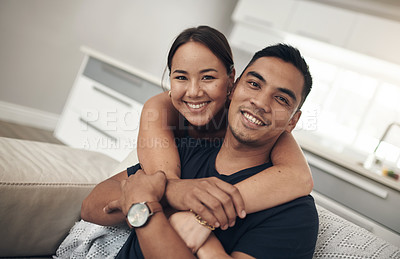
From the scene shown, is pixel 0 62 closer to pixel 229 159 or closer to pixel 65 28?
pixel 65 28

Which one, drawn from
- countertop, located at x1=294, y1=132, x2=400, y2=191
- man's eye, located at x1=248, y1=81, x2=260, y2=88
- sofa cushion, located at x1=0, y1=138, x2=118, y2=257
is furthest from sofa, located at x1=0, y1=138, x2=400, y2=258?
countertop, located at x1=294, y1=132, x2=400, y2=191

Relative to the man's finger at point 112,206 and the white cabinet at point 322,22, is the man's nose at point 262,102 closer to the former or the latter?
the man's finger at point 112,206

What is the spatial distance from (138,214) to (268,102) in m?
0.52

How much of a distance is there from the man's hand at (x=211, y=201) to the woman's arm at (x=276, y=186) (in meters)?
0.04

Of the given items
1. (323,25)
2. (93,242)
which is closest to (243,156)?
(93,242)

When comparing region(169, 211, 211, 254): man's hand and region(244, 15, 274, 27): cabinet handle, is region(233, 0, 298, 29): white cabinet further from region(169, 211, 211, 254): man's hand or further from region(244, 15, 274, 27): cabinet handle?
region(169, 211, 211, 254): man's hand

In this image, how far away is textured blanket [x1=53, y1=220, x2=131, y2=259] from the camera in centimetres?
106

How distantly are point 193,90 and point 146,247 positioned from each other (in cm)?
59

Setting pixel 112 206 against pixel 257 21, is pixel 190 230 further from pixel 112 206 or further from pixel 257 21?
pixel 257 21

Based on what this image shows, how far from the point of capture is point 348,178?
1.85 meters

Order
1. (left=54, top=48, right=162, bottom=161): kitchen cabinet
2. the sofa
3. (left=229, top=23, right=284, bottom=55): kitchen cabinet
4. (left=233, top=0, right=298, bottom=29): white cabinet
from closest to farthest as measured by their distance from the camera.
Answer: the sofa < (left=54, top=48, right=162, bottom=161): kitchen cabinet < (left=233, top=0, right=298, bottom=29): white cabinet < (left=229, top=23, right=284, bottom=55): kitchen cabinet

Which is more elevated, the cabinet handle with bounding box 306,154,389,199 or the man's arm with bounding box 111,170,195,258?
the cabinet handle with bounding box 306,154,389,199

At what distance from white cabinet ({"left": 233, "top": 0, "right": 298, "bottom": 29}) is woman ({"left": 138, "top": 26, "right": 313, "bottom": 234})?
2.88 m

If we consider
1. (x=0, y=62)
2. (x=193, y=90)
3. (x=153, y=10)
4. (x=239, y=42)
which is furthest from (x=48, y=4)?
(x=193, y=90)
